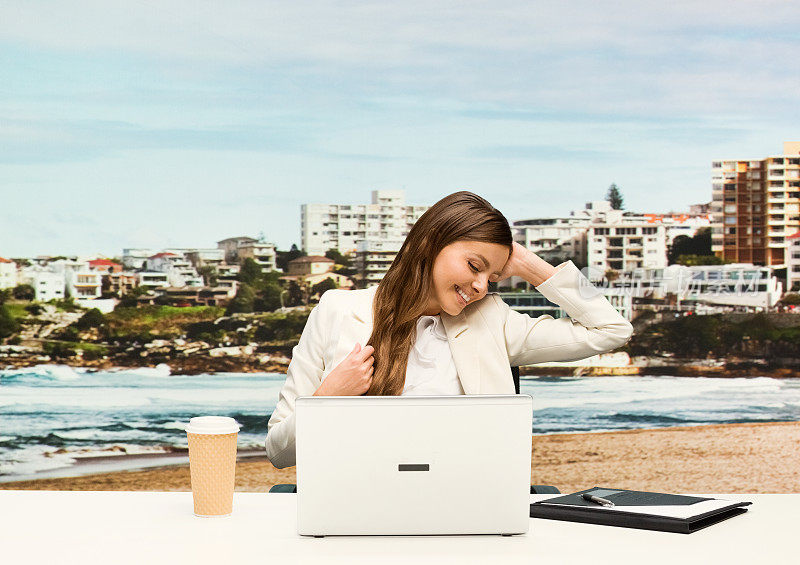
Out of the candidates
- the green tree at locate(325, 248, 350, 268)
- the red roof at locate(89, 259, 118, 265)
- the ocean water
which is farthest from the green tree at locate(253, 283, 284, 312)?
the red roof at locate(89, 259, 118, 265)

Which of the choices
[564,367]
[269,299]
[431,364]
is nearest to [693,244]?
[564,367]

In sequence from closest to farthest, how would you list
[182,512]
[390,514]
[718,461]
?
[390,514]
[182,512]
[718,461]

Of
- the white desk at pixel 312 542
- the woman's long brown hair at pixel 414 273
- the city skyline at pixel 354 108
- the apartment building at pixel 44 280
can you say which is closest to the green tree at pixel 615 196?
the city skyline at pixel 354 108

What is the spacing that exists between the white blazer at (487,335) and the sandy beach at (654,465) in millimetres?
4254

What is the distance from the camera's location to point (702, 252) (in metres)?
6.41

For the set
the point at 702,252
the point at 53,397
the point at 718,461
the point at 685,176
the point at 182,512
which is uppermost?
the point at 685,176

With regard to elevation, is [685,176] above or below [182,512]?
above

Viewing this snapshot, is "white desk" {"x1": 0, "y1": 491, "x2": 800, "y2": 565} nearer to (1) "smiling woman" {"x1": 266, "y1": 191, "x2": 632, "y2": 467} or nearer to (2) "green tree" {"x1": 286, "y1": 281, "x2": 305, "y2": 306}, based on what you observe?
(1) "smiling woman" {"x1": 266, "y1": 191, "x2": 632, "y2": 467}

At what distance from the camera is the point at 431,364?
2092 millimetres

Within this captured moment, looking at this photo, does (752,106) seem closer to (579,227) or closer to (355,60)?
(579,227)

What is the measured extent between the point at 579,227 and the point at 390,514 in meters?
5.28

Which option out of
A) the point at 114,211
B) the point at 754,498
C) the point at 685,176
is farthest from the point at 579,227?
the point at 754,498

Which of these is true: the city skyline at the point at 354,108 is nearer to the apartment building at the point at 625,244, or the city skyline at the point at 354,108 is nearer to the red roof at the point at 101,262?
the red roof at the point at 101,262

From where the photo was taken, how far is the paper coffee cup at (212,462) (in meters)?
1.46
